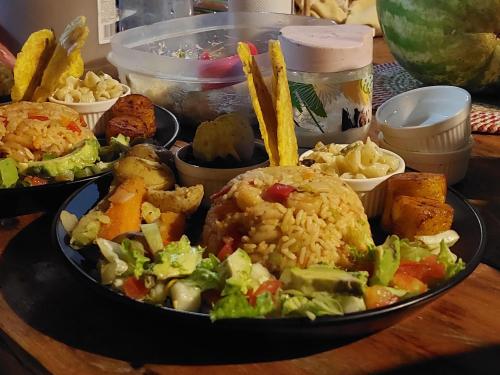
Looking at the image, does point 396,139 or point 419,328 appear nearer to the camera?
point 419,328

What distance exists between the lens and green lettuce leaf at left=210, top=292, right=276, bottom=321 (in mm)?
776

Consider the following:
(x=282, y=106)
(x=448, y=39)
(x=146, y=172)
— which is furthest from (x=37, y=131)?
(x=448, y=39)

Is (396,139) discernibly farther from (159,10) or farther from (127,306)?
(159,10)

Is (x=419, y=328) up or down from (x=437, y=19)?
down

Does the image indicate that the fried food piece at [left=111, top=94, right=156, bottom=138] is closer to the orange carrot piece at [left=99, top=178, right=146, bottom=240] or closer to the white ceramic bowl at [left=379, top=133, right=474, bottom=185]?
the orange carrot piece at [left=99, top=178, right=146, bottom=240]

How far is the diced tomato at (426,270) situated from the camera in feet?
2.93

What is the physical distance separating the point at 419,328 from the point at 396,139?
0.50m

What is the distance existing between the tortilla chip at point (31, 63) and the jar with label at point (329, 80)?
1.76ft

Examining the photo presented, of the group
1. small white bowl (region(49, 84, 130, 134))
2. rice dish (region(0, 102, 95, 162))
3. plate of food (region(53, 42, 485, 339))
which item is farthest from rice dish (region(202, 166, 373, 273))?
small white bowl (region(49, 84, 130, 134))

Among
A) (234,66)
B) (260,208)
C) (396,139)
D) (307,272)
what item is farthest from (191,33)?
(307,272)

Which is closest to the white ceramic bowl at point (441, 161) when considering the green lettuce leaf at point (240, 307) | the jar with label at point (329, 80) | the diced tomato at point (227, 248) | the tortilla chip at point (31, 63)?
the jar with label at point (329, 80)

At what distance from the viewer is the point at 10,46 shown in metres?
2.16

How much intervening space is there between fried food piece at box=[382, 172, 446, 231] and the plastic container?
0.57 m

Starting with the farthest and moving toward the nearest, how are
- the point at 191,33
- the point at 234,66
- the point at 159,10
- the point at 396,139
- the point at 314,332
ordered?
the point at 159,10 → the point at 191,33 → the point at 234,66 → the point at 396,139 → the point at 314,332
